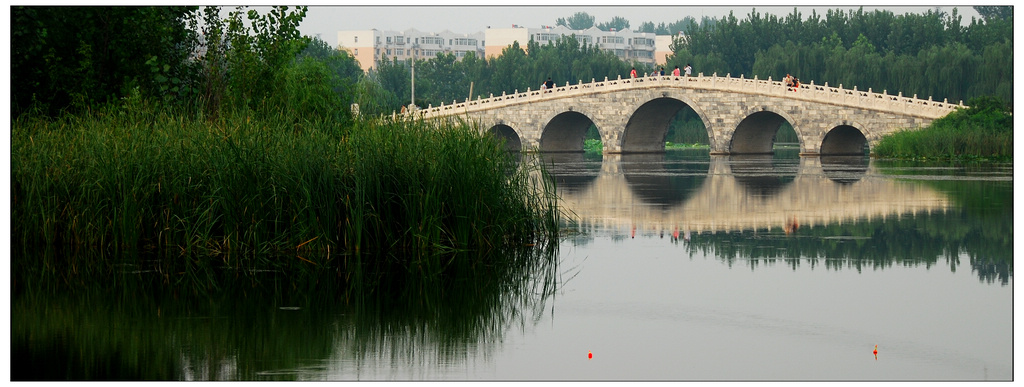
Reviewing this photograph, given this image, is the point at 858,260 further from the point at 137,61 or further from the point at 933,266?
the point at 137,61

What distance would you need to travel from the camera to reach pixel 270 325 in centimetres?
746

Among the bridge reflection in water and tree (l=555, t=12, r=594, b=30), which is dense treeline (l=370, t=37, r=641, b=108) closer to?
the bridge reflection in water

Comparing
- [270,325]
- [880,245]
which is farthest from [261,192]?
[880,245]

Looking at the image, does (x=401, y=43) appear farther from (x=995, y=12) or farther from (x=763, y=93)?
(x=763, y=93)

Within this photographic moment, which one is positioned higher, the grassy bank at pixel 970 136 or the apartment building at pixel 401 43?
the apartment building at pixel 401 43

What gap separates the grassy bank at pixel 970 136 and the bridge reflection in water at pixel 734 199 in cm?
431

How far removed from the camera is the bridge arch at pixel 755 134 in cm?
4306

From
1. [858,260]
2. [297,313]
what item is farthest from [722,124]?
[297,313]

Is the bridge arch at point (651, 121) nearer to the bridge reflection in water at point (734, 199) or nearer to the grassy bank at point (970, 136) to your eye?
the grassy bank at point (970, 136)

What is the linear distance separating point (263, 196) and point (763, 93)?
1286 inches

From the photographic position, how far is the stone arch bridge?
36719mm

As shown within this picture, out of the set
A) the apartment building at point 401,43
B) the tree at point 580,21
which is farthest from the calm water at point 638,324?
the tree at point 580,21

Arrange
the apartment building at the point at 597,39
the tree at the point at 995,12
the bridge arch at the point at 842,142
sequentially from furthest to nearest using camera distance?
1. the apartment building at the point at 597,39
2. the tree at the point at 995,12
3. the bridge arch at the point at 842,142

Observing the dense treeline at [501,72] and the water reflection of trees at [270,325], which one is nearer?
the water reflection of trees at [270,325]
